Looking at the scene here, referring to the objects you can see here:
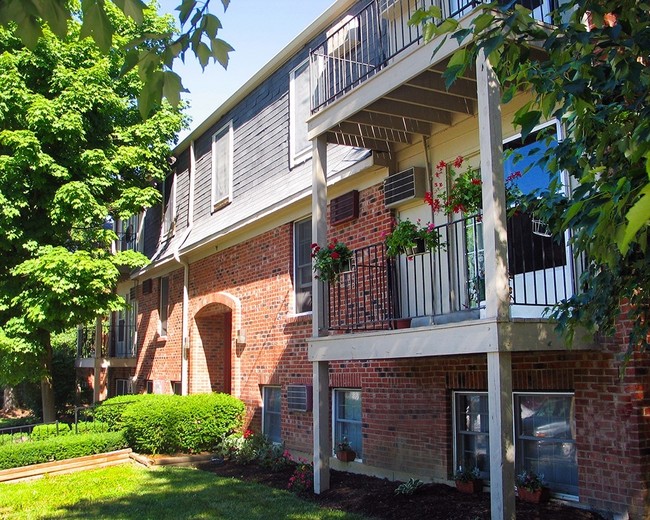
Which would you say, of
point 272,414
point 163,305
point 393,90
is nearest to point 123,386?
point 163,305

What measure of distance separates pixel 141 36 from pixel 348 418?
827cm

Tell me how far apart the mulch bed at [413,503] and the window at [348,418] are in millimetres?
544

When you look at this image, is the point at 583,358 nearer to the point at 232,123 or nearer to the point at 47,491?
the point at 47,491

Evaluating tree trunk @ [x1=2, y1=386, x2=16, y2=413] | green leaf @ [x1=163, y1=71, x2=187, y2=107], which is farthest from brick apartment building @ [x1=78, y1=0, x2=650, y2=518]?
tree trunk @ [x1=2, y1=386, x2=16, y2=413]

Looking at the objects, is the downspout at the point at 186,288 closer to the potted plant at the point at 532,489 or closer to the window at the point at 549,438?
the window at the point at 549,438

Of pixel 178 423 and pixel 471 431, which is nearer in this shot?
pixel 471 431

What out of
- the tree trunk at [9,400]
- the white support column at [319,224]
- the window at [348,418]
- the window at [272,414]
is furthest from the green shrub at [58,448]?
the tree trunk at [9,400]

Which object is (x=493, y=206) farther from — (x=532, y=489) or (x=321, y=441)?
(x=321, y=441)

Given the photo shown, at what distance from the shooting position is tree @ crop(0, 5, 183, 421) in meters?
14.2

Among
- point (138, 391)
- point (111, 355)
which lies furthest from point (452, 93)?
point (111, 355)

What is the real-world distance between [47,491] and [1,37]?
9675mm

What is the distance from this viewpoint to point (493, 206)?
6352mm

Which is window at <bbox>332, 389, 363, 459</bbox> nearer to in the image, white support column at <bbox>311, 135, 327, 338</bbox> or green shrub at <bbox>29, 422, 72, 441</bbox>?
white support column at <bbox>311, 135, 327, 338</bbox>

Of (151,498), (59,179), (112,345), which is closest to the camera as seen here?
(151,498)
